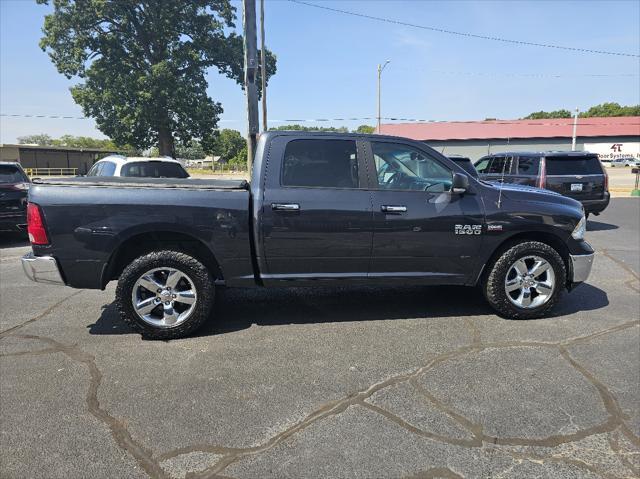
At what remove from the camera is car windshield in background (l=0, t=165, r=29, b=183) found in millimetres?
9088

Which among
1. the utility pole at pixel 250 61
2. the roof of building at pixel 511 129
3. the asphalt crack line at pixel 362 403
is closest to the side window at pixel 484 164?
the utility pole at pixel 250 61

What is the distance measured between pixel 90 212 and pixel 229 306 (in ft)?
6.22

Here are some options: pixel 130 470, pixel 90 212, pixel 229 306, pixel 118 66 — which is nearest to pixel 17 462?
pixel 130 470

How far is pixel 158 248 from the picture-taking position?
169 inches

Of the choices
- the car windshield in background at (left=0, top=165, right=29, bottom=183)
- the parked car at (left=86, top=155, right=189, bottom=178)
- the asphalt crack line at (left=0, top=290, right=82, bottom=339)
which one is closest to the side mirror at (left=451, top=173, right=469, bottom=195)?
the asphalt crack line at (left=0, top=290, right=82, bottom=339)

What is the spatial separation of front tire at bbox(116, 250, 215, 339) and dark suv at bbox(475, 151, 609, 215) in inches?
314

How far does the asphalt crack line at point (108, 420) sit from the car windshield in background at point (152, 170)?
6150mm

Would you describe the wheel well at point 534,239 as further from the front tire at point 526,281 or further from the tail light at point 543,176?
the tail light at point 543,176

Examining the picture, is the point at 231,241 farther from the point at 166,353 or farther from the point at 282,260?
the point at 166,353

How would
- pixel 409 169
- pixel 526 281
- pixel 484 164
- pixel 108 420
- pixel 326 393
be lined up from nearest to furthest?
pixel 108 420, pixel 326 393, pixel 409 169, pixel 526 281, pixel 484 164

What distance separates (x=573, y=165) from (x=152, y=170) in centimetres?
959

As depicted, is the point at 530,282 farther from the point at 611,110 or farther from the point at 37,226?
the point at 611,110

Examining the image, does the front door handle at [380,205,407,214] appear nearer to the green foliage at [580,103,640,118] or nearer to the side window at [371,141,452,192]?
the side window at [371,141,452,192]

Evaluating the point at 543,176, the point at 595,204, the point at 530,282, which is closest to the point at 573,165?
the point at 543,176
